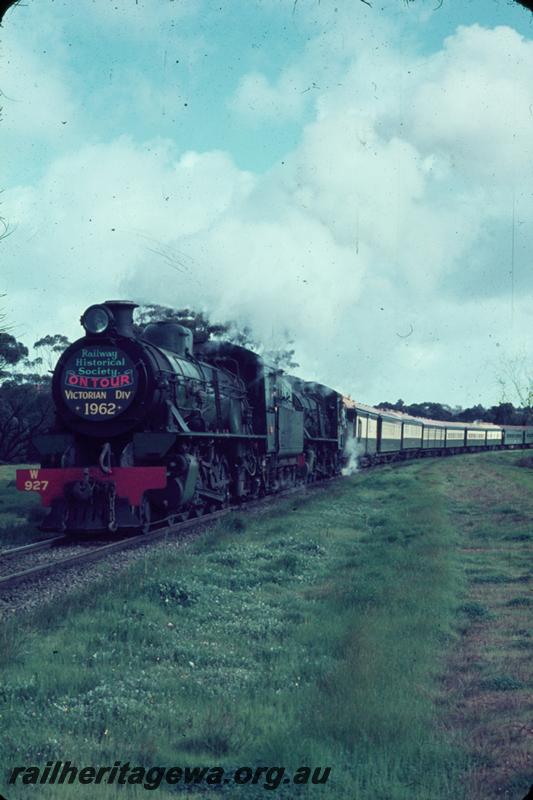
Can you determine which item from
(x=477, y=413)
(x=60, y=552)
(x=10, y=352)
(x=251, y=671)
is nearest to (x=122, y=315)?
(x=60, y=552)

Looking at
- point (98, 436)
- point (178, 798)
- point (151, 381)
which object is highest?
point (151, 381)

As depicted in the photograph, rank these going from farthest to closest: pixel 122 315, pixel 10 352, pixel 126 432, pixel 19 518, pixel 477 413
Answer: pixel 477 413 → pixel 10 352 → pixel 19 518 → pixel 122 315 → pixel 126 432

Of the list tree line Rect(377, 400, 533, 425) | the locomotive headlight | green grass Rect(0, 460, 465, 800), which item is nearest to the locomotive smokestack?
the locomotive headlight

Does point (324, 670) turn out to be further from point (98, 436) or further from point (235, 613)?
point (98, 436)

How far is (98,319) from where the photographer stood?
15359mm

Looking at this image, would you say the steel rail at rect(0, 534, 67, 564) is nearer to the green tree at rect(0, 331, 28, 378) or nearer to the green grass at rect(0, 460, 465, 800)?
the green grass at rect(0, 460, 465, 800)

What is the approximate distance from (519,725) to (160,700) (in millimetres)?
2585

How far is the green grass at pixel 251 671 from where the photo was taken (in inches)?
208

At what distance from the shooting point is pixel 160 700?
6383 mm

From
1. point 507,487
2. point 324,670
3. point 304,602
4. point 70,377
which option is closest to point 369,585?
point 304,602

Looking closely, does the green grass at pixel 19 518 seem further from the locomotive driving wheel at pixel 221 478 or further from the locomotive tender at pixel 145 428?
the locomotive driving wheel at pixel 221 478

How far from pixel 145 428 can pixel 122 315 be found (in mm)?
2115
